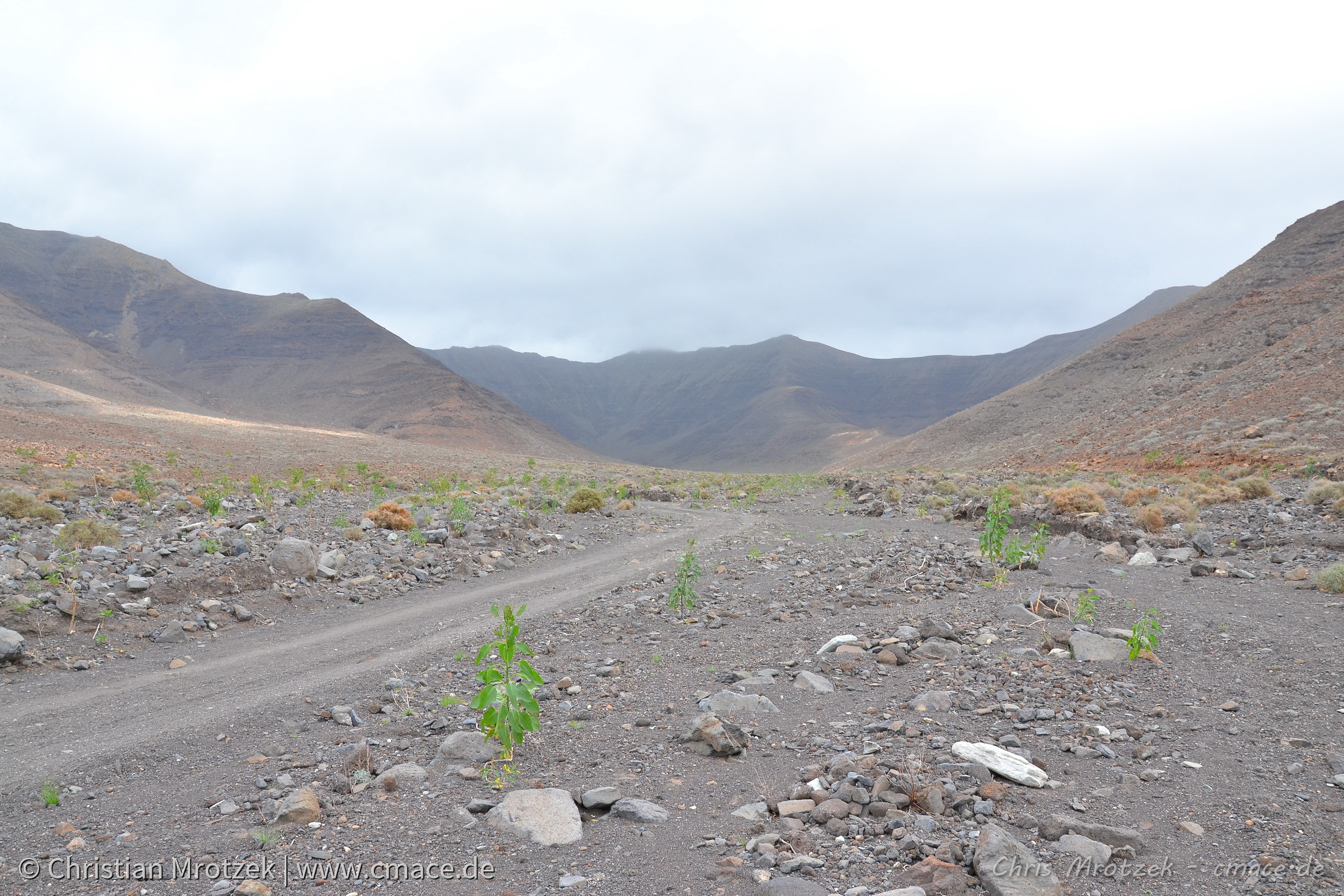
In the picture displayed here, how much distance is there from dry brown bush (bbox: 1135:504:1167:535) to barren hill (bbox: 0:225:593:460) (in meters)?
96.1

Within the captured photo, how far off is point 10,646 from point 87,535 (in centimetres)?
519

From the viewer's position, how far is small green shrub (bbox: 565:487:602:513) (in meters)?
22.2

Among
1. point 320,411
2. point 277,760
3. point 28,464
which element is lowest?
point 277,760

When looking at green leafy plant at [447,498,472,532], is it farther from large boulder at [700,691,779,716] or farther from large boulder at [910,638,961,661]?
large boulder at [910,638,961,661]

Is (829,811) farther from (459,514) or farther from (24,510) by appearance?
(24,510)

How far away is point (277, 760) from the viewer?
506 centimetres

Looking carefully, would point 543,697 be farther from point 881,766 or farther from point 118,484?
point 118,484

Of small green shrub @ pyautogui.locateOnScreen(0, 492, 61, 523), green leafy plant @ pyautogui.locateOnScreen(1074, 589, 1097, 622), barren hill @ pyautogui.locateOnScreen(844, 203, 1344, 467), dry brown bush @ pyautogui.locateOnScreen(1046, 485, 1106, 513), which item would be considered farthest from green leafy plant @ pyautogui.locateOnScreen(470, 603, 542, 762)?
barren hill @ pyautogui.locateOnScreen(844, 203, 1344, 467)

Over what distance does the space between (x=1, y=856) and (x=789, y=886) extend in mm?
4439

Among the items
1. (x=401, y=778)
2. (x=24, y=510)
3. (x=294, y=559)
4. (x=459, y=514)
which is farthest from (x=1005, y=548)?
(x=24, y=510)

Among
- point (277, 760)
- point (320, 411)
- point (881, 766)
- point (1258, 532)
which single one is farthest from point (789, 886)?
point (320, 411)

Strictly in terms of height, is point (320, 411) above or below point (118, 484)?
above

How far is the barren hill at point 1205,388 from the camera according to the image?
108 feet

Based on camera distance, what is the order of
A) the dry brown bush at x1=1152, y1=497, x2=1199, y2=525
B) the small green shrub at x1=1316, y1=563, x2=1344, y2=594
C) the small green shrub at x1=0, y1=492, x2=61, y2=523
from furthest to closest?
1. the dry brown bush at x1=1152, y1=497, x2=1199, y2=525
2. the small green shrub at x1=0, y1=492, x2=61, y2=523
3. the small green shrub at x1=1316, y1=563, x2=1344, y2=594
